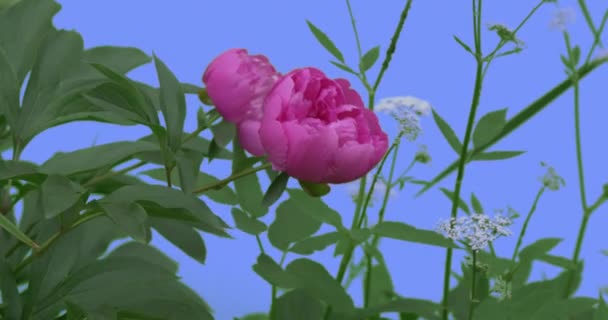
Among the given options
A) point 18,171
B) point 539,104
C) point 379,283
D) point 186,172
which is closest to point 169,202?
point 186,172

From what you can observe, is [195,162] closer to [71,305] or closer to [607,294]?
[71,305]

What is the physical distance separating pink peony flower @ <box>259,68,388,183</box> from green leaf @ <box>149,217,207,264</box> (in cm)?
17

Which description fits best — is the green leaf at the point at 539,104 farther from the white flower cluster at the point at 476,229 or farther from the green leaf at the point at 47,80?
the green leaf at the point at 47,80

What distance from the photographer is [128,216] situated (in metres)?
0.84

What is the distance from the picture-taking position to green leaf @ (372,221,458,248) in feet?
2.97

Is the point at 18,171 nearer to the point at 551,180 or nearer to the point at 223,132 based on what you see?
the point at 223,132

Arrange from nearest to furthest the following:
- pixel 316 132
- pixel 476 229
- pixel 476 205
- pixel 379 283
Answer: pixel 316 132
pixel 476 229
pixel 476 205
pixel 379 283

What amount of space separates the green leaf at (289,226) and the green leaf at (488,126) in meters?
0.19

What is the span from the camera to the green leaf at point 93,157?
88cm

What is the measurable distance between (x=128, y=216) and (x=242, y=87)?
137mm

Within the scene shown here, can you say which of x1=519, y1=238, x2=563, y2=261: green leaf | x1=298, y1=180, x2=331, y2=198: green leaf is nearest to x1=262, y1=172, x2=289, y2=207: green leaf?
x1=298, y1=180, x2=331, y2=198: green leaf

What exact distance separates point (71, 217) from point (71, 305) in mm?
100

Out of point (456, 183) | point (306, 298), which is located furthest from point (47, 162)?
point (456, 183)

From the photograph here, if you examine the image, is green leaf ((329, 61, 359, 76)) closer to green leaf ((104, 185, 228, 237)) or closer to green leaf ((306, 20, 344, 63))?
green leaf ((306, 20, 344, 63))
